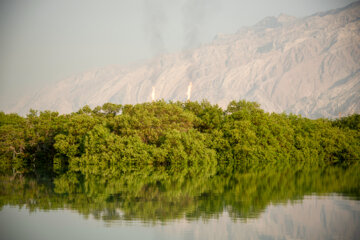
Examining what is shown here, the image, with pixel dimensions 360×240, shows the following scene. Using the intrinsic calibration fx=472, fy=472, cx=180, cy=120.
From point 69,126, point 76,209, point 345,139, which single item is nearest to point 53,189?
point 76,209

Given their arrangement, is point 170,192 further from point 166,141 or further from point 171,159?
point 171,159

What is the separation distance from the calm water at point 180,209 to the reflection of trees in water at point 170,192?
0.17 ft

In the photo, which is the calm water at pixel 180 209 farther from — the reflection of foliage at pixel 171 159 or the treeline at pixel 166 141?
the treeline at pixel 166 141

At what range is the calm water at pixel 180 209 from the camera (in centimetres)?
1972

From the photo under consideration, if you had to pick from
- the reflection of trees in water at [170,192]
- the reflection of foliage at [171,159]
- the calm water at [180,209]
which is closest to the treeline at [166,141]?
the reflection of foliage at [171,159]

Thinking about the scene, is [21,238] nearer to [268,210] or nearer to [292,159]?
[268,210]

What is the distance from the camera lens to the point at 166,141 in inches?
2076

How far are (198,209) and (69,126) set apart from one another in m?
33.9

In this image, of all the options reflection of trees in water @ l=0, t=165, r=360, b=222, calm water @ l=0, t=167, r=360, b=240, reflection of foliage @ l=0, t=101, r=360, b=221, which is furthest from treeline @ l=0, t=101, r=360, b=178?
calm water @ l=0, t=167, r=360, b=240

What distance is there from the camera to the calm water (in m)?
19.7

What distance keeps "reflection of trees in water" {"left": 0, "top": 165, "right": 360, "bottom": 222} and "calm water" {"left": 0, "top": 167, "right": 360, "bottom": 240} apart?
0.05 meters

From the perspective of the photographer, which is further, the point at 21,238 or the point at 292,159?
the point at 292,159

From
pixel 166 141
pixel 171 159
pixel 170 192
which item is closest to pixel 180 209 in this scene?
pixel 170 192

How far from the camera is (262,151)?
59250mm
